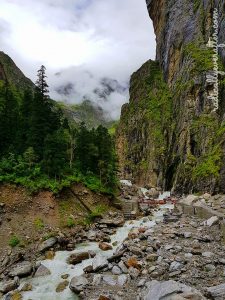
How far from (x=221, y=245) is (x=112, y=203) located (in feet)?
73.9

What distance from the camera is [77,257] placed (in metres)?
30.4

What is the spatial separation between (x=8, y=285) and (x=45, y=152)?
21.7 meters

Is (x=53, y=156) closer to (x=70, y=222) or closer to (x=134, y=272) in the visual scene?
(x=70, y=222)

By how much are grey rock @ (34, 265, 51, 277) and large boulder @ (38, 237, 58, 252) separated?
3.95 m

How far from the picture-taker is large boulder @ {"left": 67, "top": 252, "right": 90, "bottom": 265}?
98.6ft

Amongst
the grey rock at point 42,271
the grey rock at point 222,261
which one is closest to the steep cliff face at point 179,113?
the grey rock at point 222,261

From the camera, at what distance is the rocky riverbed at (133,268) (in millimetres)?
21516

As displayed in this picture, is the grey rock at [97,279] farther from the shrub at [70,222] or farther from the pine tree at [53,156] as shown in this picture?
the pine tree at [53,156]

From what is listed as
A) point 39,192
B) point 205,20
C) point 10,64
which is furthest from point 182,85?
point 10,64

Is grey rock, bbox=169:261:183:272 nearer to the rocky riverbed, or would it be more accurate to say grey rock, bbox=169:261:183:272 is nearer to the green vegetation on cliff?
the rocky riverbed

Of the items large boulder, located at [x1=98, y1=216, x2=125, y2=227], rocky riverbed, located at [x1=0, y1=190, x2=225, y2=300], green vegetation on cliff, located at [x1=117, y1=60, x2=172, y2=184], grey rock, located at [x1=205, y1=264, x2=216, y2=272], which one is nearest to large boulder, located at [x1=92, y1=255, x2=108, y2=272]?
rocky riverbed, located at [x1=0, y1=190, x2=225, y2=300]

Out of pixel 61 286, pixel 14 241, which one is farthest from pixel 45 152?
pixel 61 286

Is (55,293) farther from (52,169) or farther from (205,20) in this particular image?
(205,20)

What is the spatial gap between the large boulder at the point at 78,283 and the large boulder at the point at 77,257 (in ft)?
13.8
